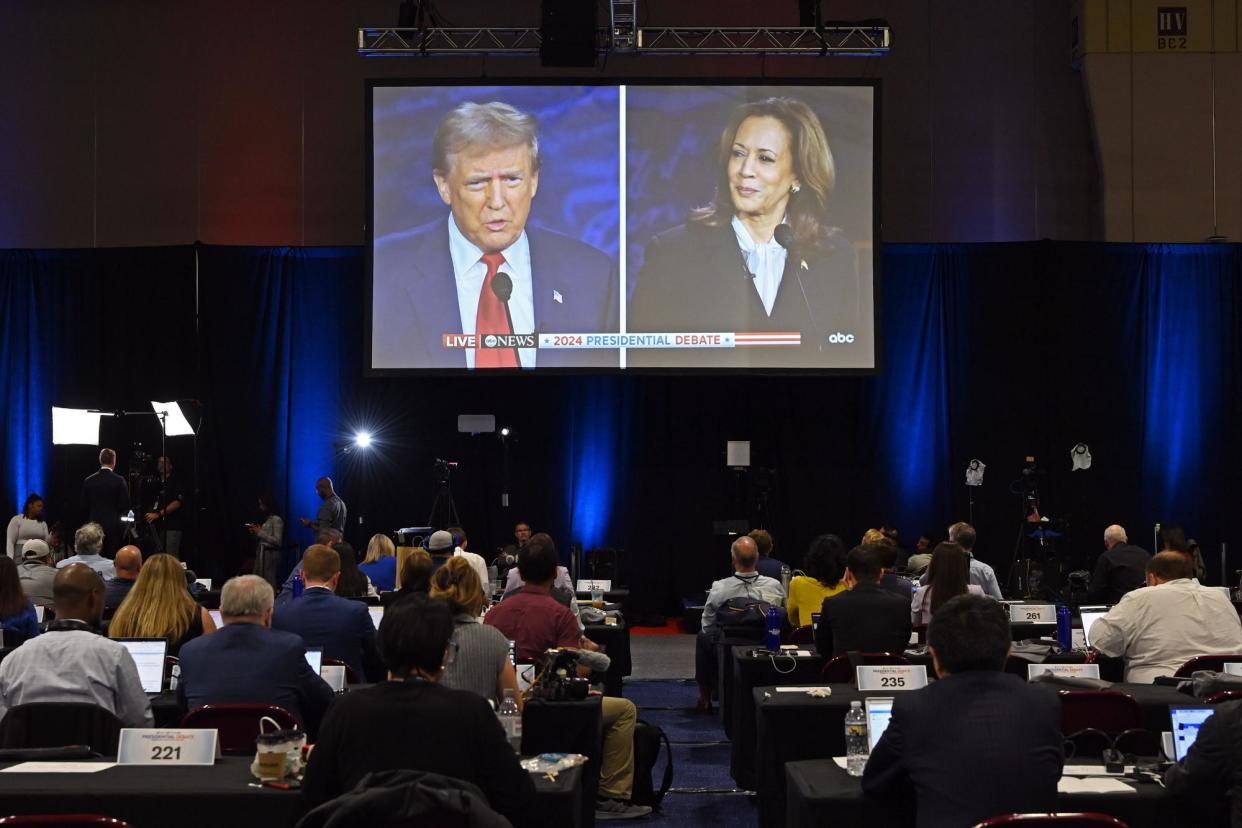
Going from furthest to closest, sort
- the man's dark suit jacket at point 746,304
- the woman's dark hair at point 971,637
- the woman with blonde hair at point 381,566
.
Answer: the man's dark suit jacket at point 746,304 → the woman with blonde hair at point 381,566 → the woman's dark hair at point 971,637

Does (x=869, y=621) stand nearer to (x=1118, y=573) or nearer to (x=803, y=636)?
(x=803, y=636)

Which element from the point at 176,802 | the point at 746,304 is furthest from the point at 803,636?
the point at 746,304

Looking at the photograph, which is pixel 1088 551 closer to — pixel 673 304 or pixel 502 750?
pixel 673 304

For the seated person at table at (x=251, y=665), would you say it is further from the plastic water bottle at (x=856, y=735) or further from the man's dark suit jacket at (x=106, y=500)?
the man's dark suit jacket at (x=106, y=500)

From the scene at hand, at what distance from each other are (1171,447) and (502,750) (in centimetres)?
1244

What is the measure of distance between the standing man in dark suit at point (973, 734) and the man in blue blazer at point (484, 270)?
916 centimetres

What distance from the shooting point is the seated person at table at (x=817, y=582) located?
276 inches

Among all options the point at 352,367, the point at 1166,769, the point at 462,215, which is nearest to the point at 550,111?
the point at 462,215

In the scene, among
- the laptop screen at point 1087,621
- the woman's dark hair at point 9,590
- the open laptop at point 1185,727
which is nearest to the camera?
the open laptop at point 1185,727

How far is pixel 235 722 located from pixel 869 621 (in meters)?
2.94

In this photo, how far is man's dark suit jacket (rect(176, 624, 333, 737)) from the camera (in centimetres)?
398

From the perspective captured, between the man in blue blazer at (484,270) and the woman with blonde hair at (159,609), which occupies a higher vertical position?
the man in blue blazer at (484,270)

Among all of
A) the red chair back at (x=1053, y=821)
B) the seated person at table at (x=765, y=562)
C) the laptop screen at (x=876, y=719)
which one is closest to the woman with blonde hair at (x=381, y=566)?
the seated person at table at (x=765, y=562)

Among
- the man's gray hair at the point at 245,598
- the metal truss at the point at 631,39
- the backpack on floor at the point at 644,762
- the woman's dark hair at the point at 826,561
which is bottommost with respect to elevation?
the backpack on floor at the point at 644,762
